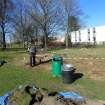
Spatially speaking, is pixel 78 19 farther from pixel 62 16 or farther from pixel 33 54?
pixel 33 54

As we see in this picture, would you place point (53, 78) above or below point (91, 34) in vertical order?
below

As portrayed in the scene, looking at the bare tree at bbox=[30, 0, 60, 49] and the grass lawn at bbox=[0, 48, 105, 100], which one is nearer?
the grass lawn at bbox=[0, 48, 105, 100]

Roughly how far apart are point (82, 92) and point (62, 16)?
55.3m

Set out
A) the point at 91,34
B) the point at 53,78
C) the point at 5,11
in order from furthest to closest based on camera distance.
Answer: the point at 91,34
the point at 5,11
the point at 53,78

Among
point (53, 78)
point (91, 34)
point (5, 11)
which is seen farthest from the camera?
point (91, 34)

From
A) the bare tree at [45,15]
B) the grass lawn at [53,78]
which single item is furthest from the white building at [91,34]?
the grass lawn at [53,78]

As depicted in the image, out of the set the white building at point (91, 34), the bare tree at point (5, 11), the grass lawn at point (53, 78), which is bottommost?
the grass lawn at point (53, 78)

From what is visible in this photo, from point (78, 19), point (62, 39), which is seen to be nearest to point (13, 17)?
point (78, 19)

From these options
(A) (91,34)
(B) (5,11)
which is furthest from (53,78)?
(A) (91,34)

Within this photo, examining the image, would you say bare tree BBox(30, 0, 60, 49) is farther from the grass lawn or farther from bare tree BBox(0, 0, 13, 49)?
the grass lawn

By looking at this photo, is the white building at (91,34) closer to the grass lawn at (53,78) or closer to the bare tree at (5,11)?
the bare tree at (5,11)

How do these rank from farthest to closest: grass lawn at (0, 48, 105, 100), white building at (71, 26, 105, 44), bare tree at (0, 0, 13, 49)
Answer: white building at (71, 26, 105, 44) → bare tree at (0, 0, 13, 49) → grass lawn at (0, 48, 105, 100)

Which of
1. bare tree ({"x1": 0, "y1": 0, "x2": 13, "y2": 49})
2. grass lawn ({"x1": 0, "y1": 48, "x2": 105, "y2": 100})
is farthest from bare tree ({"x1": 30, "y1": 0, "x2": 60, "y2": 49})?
grass lawn ({"x1": 0, "y1": 48, "x2": 105, "y2": 100})

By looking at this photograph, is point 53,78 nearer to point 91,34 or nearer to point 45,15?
point 45,15
